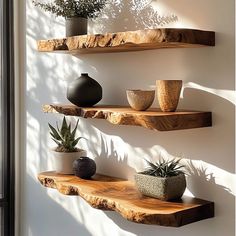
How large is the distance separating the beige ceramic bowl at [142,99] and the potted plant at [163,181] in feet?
0.87

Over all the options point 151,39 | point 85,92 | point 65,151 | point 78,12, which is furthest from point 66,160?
point 151,39

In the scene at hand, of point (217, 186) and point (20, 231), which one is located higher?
point (217, 186)

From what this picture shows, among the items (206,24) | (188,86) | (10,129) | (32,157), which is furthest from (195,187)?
(10,129)

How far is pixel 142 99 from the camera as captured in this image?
2.03 meters

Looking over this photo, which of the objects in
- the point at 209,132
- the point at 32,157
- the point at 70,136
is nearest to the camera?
the point at 209,132

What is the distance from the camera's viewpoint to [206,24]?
197 centimetres

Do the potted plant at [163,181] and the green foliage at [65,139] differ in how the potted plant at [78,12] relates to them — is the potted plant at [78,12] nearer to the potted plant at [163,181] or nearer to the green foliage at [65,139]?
the green foliage at [65,139]

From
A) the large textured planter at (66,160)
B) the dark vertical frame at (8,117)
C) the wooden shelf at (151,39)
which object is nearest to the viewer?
the wooden shelf at (151,39)

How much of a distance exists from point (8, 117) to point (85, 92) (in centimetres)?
99

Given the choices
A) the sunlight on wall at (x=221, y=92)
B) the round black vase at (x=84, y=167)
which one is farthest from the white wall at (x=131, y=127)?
the round black vase at (x=84, y=167)

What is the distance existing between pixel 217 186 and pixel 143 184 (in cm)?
32

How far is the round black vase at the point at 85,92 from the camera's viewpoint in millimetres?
2299

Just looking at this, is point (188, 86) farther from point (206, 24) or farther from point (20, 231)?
point (20, 231)

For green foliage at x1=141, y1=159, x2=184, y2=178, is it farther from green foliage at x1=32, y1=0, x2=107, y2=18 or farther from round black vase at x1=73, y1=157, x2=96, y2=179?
green foliage at x1=32, y1=0, x2=107, y2=18
